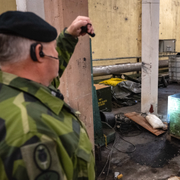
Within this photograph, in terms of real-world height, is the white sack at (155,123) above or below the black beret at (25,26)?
below

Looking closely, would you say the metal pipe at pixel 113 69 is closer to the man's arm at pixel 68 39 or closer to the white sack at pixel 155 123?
the white sack at pixel 155 123

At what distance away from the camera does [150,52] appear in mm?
3943

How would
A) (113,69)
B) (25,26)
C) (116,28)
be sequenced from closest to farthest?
(25,26) → (113,69) → (116,28)

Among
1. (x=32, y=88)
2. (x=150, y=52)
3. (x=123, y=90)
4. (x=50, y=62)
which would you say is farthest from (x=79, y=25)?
(x=123, y=90)

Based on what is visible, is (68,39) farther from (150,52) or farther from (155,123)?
(150,52)

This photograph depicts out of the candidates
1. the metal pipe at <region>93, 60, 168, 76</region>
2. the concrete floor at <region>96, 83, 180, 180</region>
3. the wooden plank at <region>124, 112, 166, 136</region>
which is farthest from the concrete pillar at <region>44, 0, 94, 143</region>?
the metal pipe at <region>93, 60, 168, 76</region>

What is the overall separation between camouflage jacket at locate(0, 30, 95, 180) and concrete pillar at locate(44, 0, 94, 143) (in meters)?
1.18

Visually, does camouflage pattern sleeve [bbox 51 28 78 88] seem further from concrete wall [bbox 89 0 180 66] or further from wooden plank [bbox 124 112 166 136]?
concrete wall [bbox 89 0 180 66]

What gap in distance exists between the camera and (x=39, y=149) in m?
0.66

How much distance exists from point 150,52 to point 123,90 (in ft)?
6.33

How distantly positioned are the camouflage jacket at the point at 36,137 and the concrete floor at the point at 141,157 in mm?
1801

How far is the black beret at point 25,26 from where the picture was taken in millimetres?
767

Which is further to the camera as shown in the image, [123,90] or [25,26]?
[123,90]

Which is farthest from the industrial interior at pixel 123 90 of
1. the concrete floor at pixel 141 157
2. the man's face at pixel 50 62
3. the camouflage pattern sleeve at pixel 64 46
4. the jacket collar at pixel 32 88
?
the jacket collar at pixel 32 88
